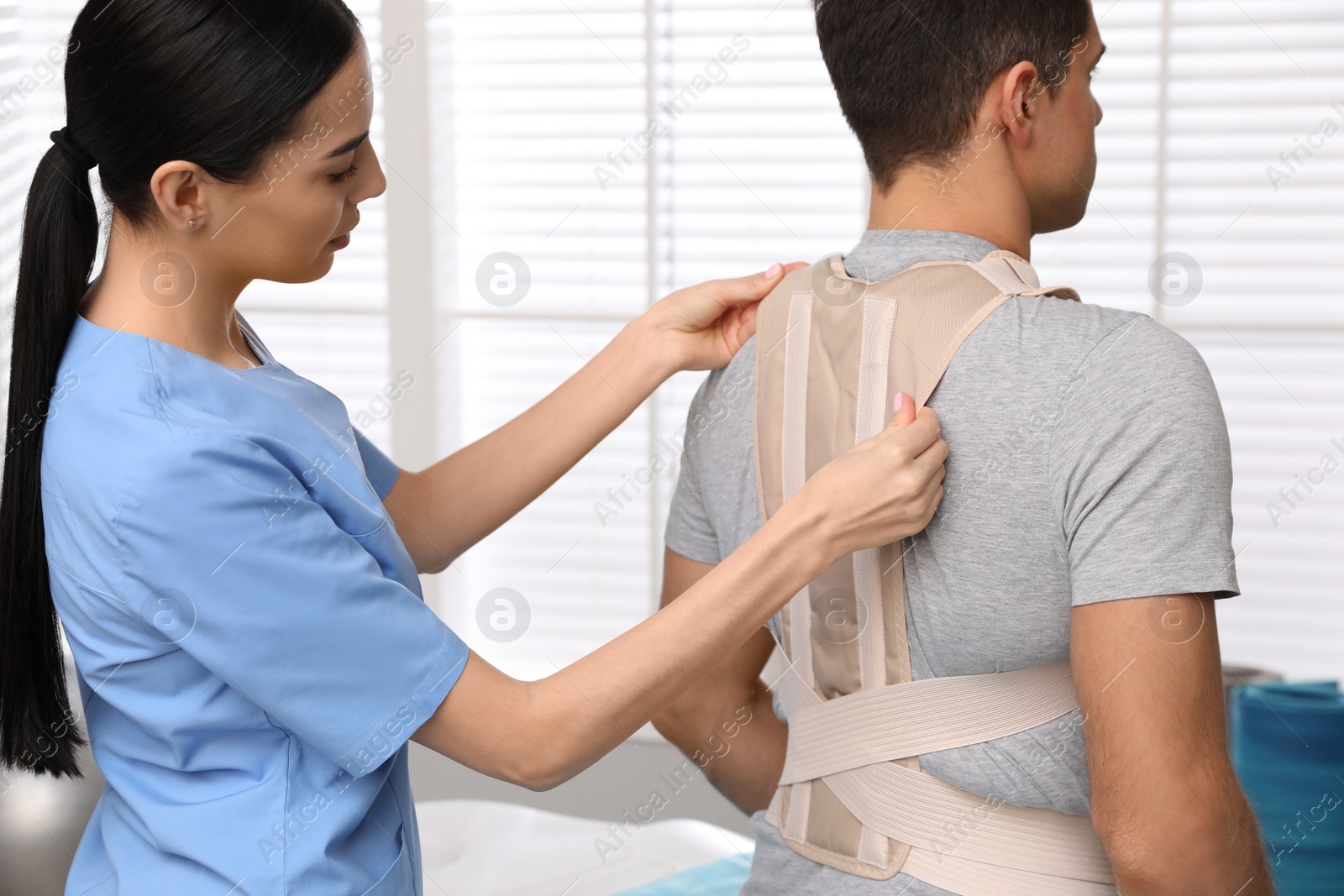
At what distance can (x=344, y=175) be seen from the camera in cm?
103

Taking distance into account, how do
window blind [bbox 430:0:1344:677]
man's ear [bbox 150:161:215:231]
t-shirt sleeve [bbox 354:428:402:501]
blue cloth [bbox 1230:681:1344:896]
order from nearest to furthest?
man's ear [bbox 150:161:215:231] → t-shirt sleeve [bbox 354:428:402:501] → blue cloth [bbox 1230:681:1344:896] → window blind [bbox 430:0:1344:677]

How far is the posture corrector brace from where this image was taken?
948 mm

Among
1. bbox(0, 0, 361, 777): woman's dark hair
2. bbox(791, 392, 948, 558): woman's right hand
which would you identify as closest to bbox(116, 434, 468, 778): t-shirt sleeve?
bbox(0, 0, 361, 777): woman's dark hair

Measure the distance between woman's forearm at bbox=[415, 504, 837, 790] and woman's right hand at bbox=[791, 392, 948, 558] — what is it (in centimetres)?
4

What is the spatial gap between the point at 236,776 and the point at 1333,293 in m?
2.36

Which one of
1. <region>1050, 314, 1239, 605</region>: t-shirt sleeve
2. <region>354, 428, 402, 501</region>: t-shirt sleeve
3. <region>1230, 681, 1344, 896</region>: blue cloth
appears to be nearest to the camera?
<region>1050, 314, 1239, 605</region>: t-shirt sleeve

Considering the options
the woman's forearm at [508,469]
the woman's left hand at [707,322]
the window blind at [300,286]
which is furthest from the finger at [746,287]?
the window blind at [300,286]

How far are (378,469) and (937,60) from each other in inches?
29.1

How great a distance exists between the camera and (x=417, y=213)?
2.72 metres

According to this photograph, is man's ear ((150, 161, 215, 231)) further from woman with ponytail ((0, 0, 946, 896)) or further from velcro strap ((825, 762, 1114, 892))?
velcro strap ((825, 762, 1114, 892))

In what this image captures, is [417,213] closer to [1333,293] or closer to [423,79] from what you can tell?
[423,79]

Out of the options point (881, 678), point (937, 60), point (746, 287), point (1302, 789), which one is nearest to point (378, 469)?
point (746, 287)

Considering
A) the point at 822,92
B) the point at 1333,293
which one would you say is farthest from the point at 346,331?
the point at 1333,293

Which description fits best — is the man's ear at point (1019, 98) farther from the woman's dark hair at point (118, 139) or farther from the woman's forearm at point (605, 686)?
the woman's dark hair at point (118, 139)
